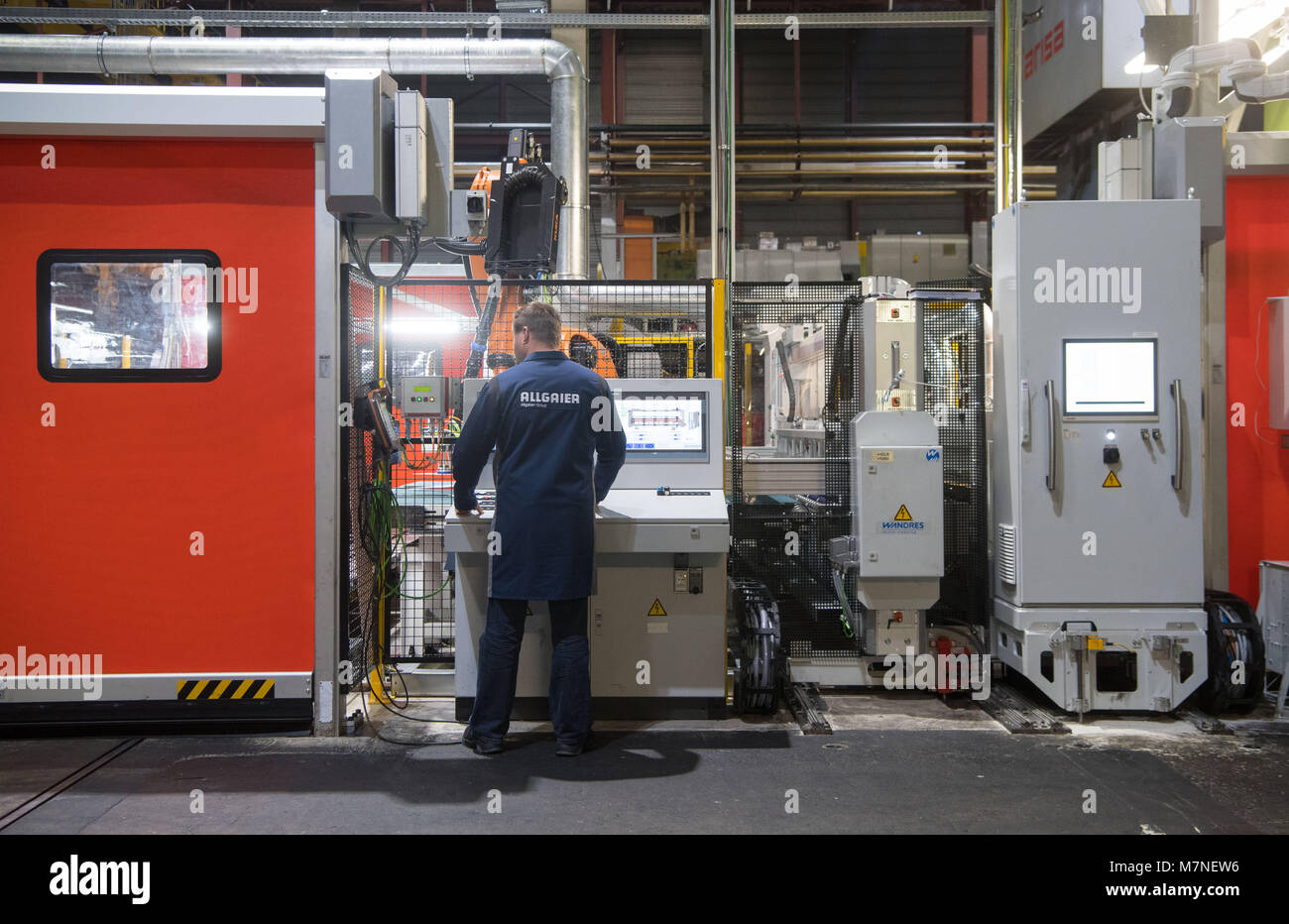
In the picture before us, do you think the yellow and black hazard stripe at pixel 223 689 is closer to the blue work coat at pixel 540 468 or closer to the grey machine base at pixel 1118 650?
the blue work coat at pixel 540 468

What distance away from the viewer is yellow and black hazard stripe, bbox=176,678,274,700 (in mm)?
3756

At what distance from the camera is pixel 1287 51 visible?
4.41 metres

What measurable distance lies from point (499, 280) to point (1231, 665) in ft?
13.0

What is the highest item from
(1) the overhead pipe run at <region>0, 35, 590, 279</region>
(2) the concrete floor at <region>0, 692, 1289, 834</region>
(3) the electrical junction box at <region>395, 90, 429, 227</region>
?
(1) the overhead pipe run at <region>0, 35, 590, 279</region>

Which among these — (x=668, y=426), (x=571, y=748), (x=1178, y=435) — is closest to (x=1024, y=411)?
(x=1178, y=435)

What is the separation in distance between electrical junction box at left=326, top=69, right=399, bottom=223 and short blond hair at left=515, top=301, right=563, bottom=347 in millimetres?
749

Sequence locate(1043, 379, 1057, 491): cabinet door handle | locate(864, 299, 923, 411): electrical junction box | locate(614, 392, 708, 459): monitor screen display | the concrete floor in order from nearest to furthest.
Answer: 1. the concrete floor
2. locate(1043, 379, 1057, 491): cabinet door handle
3. locate(614, 392, 708, 459): monitor screen display
4. locate(864, 299, 923, 411): electrical junction box

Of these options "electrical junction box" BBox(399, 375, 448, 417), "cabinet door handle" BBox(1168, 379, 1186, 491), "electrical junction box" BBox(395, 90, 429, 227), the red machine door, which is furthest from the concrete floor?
"electrical junction box" BBox(395, 90, 429, 227)

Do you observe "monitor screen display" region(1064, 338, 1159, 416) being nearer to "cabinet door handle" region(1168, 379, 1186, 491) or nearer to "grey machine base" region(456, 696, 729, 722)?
"cabinet door handle" region(1168, 379, 1186, 491)

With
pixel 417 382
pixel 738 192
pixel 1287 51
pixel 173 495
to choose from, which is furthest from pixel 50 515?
pixel 738 192

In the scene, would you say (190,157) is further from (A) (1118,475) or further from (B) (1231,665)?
(B) (1231,665)

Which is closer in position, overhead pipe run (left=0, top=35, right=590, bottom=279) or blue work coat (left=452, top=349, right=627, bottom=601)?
blue work coat (left=452, top=349, right=627, bottom=601)

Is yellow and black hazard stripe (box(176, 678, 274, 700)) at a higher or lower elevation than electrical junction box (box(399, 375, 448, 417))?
lower

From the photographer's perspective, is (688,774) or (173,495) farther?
(173,495)
